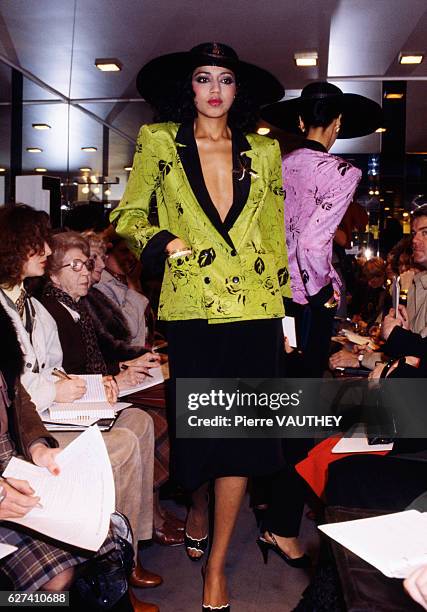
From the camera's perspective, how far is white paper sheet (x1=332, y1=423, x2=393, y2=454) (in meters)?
2.09

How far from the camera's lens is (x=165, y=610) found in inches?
89.0

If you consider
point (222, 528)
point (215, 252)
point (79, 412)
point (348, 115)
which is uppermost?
point (348, 115)

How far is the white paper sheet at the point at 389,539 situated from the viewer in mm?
1006

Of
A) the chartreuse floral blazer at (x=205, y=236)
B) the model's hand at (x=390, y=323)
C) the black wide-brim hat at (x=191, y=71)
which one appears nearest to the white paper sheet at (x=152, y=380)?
the chartreuse floral blazer at (x=205, y=236)

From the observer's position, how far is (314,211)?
252 cm

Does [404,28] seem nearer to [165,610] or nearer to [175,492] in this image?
[175,492]

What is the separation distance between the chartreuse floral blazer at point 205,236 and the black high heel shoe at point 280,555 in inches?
37.3

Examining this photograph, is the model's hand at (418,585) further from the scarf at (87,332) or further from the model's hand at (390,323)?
the scarf at (87,332)

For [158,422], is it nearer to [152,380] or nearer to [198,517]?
[152,380]

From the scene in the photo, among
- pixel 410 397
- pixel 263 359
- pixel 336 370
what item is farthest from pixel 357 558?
pixel 336 370

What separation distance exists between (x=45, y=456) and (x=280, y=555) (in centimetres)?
126

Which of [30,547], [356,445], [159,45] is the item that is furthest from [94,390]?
[159,45]

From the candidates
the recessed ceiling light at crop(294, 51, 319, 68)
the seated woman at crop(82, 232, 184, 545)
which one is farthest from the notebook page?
the recessed ceiling light at crop(294, 51, 319, 68)

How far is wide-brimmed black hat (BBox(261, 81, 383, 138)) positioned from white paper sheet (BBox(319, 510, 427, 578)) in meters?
1.88
